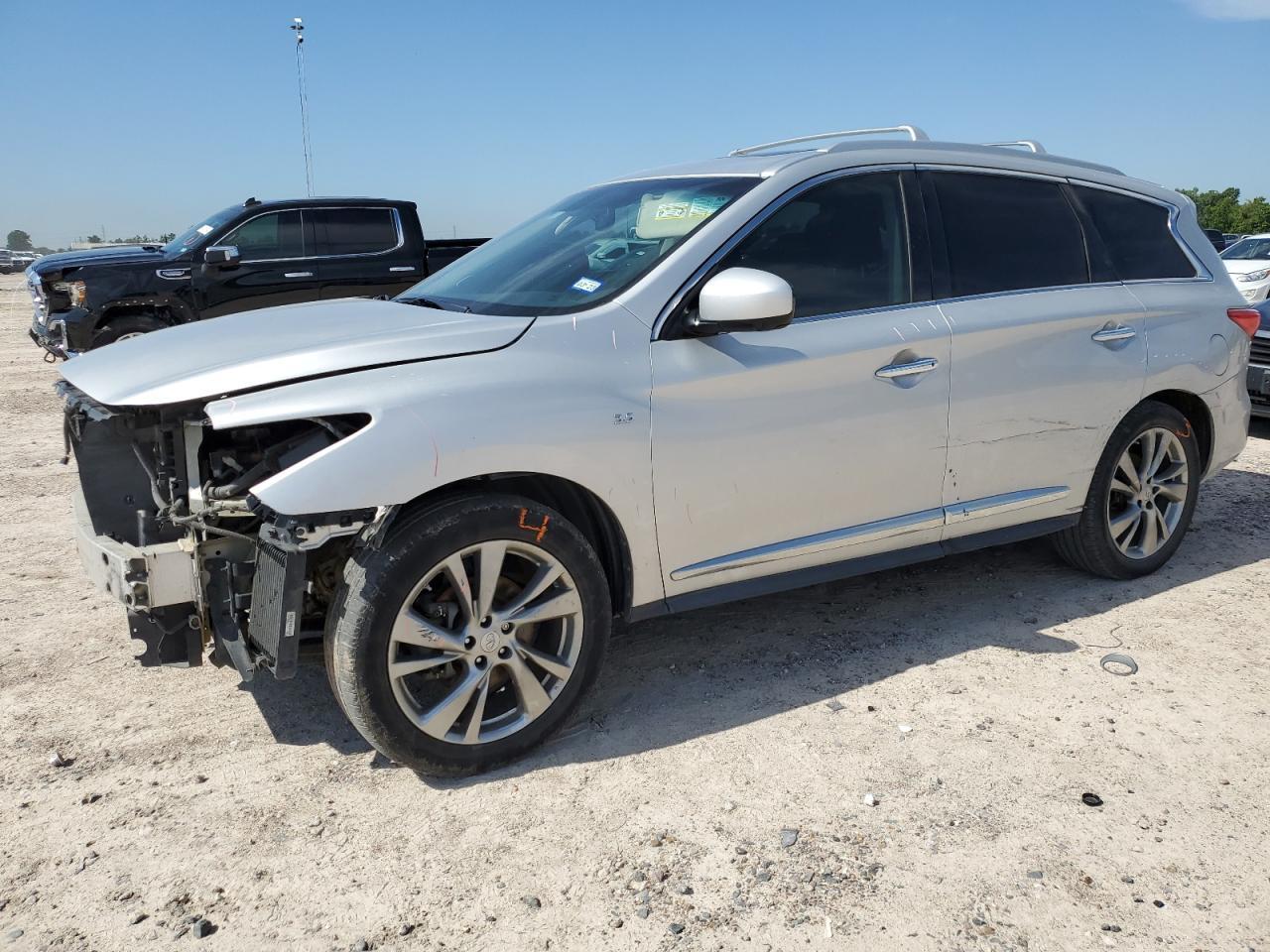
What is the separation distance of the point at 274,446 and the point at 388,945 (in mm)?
1373

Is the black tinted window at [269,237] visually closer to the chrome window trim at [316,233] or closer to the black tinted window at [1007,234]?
the chrome window trim at [316,233]

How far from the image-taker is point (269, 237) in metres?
10.7

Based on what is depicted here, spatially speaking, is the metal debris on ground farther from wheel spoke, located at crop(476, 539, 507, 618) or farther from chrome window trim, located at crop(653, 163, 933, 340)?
wheel spoke, located at crop(476, 539, 507, 618)

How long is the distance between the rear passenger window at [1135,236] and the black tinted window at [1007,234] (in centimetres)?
18

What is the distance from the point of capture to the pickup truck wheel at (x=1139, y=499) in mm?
4562

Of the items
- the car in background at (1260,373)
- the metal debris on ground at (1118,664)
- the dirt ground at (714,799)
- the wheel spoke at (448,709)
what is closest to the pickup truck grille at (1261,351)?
the car in background at (1260,373)

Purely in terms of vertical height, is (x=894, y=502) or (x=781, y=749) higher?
(x=894, y=502)

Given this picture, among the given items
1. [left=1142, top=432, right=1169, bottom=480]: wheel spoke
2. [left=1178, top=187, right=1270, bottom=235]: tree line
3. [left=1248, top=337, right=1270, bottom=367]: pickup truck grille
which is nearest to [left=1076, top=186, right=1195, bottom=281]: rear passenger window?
[left=1142, top=432, right=1169, bottom=480]: wheel spoke

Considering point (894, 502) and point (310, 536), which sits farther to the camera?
point (894, 502)

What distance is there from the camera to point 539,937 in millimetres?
2459

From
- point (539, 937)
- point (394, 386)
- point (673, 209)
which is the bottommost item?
point (539, 937)

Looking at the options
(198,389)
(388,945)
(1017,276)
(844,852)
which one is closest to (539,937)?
(388,945)

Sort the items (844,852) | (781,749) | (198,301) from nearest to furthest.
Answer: (844,852) < (781,749) < (198,301)

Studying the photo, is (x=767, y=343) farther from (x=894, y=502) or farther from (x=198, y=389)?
(x=198, y=389)
